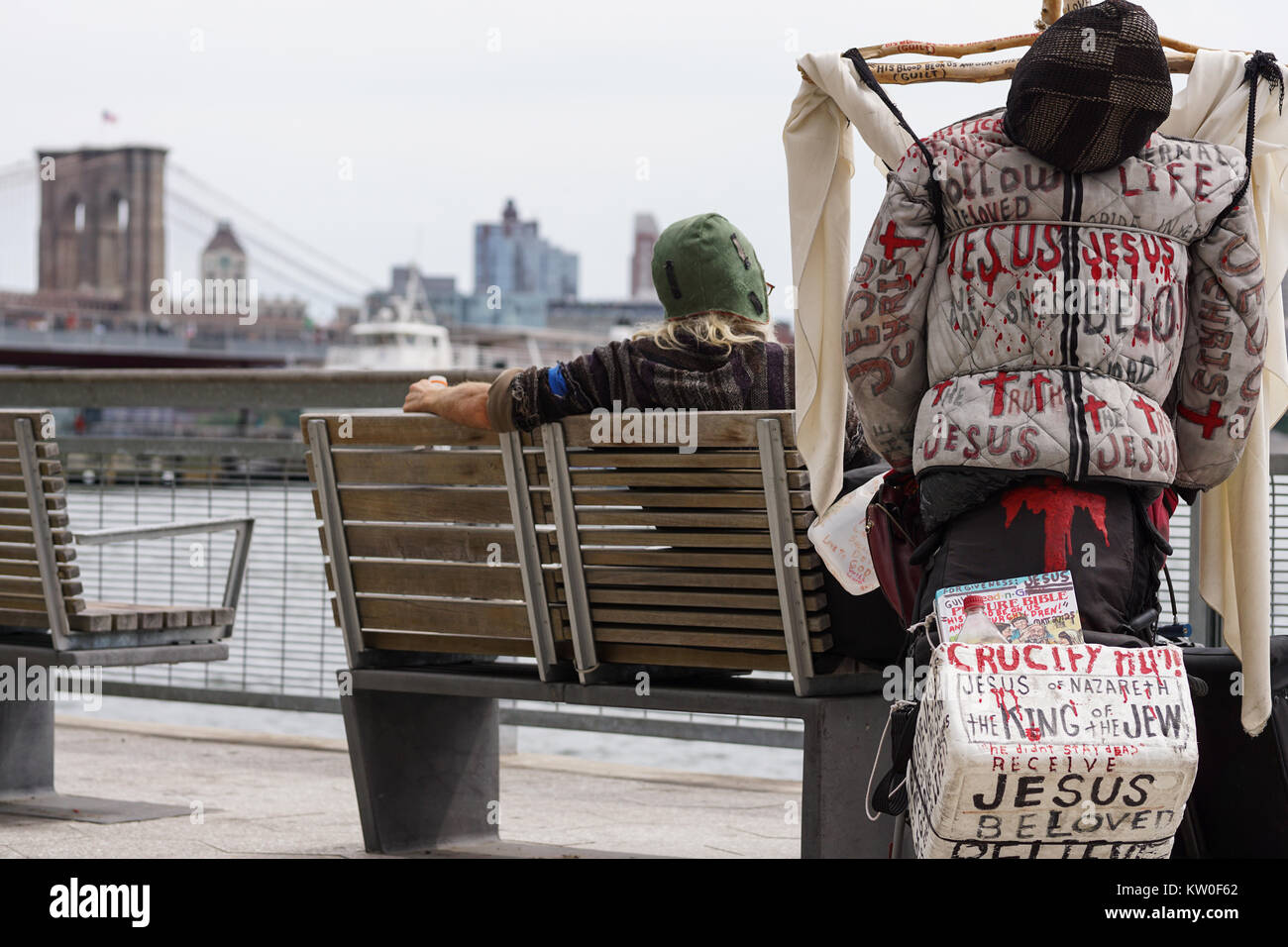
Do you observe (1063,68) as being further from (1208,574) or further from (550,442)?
(550,442)

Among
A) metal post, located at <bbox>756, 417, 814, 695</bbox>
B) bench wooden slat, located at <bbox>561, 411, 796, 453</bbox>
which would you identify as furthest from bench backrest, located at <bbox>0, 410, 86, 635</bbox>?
metal post, located at <bbox>756, 417, 814, 695</bbox>

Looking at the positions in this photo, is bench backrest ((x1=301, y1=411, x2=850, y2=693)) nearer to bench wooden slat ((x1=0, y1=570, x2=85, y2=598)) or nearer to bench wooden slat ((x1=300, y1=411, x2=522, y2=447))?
bench wooden slat ((x1=300, y1=411, x2=522, y2=447))

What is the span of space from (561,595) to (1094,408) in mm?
1445

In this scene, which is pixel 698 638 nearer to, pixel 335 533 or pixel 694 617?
pixel 694 617

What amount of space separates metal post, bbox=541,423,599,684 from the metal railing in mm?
1811

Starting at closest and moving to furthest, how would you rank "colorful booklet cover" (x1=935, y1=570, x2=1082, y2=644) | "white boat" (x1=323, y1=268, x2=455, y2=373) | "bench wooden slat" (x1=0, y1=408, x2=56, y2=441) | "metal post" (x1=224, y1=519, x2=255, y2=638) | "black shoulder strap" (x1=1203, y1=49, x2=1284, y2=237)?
"colorful booklet cover" (x1=935, y1=570, x2=1082, y2=644), "black shoulder strap" (x1=1203, y1=49, x2=1284, y2=237), "bench wooden slat" (x1=0, y1=408, x2=56, y2=441), "metal post" (x1=224, y1=519, x2=255, y2=638), "white boat" (x1=323, y1=268, x2=455, y2=373)

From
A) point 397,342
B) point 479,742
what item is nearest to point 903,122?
point 479,742

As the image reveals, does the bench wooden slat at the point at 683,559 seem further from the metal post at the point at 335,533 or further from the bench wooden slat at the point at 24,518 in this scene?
the bench wooden slat at the point at 24,518

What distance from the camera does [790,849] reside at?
4.07 meters

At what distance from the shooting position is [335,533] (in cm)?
386

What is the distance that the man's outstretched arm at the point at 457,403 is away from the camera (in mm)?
3496

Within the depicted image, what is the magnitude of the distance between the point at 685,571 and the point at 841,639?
345mm

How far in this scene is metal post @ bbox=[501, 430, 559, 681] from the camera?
138 inches

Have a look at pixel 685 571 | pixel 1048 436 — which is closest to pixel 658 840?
pixel 685 571
